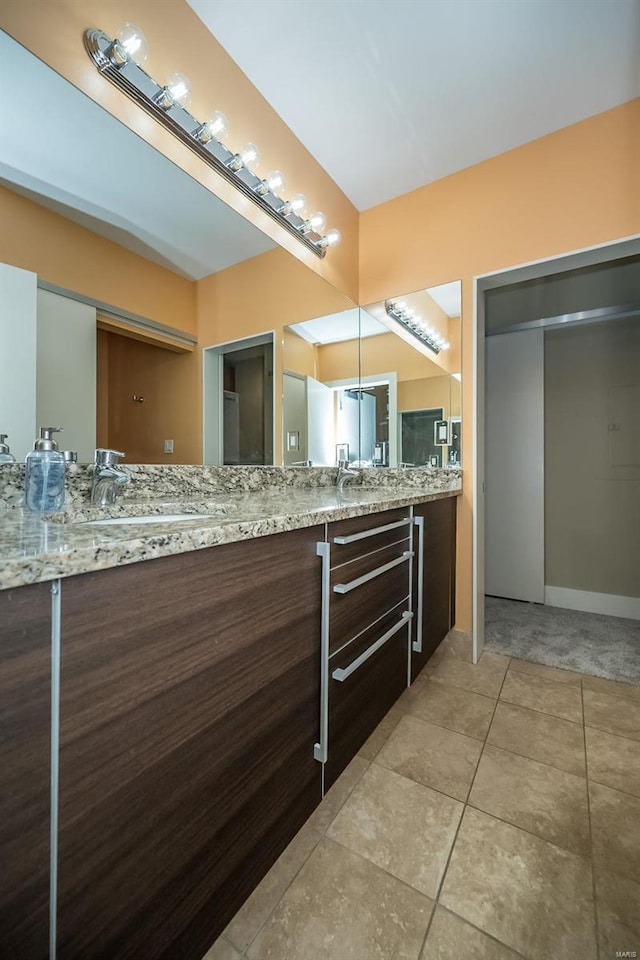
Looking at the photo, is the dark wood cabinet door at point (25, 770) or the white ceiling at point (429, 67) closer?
the dark wood cabinet door at point (25, 770)

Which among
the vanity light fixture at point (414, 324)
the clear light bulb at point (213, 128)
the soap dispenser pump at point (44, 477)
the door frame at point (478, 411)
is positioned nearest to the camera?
the soap dispenser pump at point (44, 477)

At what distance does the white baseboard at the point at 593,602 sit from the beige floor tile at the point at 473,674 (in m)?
1.13

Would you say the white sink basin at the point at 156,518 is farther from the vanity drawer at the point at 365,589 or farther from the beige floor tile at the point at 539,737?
the beige floor tile at the point at 539,737

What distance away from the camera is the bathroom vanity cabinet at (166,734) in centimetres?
49

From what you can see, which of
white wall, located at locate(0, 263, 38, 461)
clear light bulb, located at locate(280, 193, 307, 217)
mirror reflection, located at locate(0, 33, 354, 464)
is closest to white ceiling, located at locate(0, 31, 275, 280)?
mirror reflection, located at locate(0, 33, 354, 464)

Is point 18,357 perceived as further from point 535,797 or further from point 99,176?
point 535,797

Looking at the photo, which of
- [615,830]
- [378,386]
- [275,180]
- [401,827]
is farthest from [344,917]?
[275,180]

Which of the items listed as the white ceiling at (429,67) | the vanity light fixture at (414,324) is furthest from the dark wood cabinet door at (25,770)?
the vanity light fixture at (414,324)

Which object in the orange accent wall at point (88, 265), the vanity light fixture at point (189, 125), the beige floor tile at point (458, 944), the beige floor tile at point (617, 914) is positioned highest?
the vanity light fixture at point (189, 125)

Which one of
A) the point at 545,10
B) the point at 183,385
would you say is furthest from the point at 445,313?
the point at 183,385

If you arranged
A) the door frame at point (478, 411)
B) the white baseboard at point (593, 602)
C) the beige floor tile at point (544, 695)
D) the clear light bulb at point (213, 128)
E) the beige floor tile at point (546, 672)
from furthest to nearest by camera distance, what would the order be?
the white baseboard at point (593, 602)
the door frame at point (478, 411)
the beige floor tile at point (546, 672)
the beige floor tile at point (544, 695)
the clear light bulb at point (213, 128)

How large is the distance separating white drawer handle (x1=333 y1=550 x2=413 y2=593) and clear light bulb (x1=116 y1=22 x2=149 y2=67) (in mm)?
1662

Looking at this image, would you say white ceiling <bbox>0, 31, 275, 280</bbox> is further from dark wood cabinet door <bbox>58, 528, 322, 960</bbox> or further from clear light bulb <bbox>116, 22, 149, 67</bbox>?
dark wood cabinet door <bbox>58, 528, 322, 960</bbox>

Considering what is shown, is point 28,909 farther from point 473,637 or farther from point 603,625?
point 603,625
